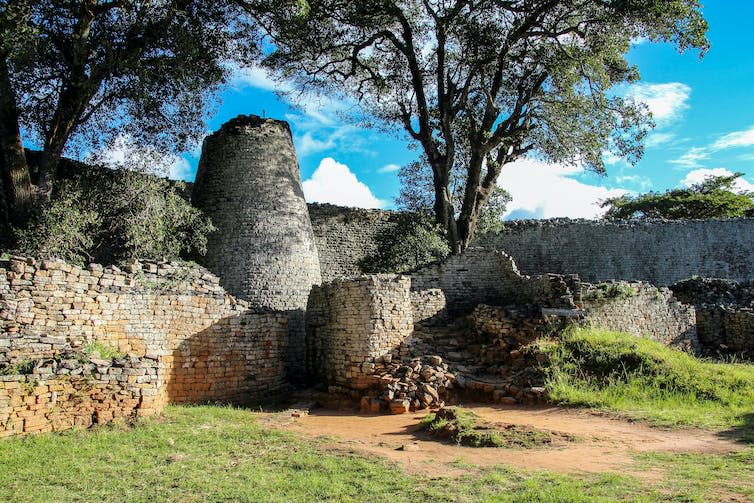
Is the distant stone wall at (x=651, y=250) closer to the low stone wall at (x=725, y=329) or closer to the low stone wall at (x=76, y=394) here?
the low stone wall at (x=725, y=329)

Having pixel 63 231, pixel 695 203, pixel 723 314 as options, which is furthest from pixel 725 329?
pixel 695 203

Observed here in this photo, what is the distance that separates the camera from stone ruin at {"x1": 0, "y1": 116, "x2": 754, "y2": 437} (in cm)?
733

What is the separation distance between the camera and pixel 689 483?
16.1 ft

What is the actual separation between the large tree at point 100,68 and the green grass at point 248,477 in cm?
661

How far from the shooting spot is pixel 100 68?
1163 centimetres

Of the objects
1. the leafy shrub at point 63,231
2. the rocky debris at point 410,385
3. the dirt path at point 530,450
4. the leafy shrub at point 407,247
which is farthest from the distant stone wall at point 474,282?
the leafy shrub at point 63,231

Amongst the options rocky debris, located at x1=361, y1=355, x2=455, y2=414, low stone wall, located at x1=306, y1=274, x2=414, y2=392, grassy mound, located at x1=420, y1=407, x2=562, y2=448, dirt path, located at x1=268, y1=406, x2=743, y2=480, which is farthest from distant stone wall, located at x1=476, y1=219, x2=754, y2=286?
grassy mound, located at x1=420, y1=407, x2=562, y2=448

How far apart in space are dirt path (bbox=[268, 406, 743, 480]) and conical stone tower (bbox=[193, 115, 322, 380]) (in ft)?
12.8

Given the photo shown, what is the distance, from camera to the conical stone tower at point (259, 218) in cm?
1220

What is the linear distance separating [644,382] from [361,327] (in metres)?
4.59

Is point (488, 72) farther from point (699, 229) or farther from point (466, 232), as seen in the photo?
point (699, 229)

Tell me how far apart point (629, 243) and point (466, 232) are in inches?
354

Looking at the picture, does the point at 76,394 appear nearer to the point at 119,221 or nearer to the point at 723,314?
the point at 119,221

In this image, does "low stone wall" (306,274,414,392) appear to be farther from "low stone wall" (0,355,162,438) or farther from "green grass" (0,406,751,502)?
"low stone wall" (0,355,162,438)
